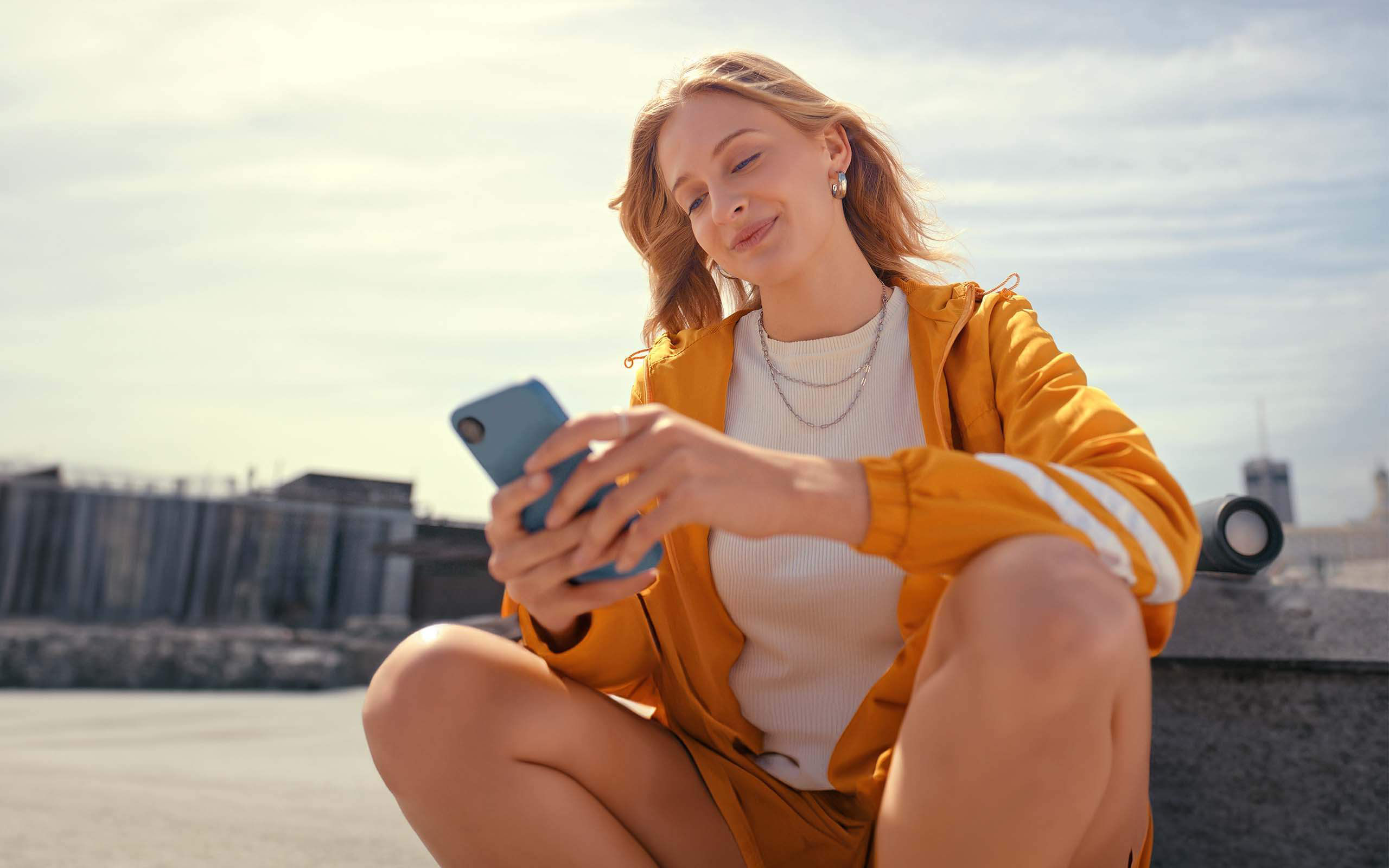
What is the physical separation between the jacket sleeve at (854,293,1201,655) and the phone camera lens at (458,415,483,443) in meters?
0.42

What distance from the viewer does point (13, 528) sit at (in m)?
12.0

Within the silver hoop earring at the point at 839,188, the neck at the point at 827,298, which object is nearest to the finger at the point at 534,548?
the neck at the point at 827,298

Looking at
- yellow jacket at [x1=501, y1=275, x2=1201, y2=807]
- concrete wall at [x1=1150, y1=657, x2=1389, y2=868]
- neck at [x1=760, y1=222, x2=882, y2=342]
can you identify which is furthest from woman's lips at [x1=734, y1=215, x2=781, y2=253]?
concrete wall at [x1=1150, y1=657, x2=1389, y2=868]

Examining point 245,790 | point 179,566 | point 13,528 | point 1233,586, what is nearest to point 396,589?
point 179,566

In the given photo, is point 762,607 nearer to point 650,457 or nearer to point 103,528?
point 650,457

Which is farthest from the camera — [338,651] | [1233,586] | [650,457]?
[338,651]

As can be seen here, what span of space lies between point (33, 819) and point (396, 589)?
12.1m

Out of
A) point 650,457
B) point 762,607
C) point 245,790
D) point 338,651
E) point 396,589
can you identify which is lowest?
point 396,589

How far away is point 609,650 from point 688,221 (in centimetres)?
105

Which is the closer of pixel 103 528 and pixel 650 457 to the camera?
pixel 650 457

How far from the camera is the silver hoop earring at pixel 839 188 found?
1.92 meters

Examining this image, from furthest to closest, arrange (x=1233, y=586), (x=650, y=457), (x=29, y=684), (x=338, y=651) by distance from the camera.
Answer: (x=338, y=651)
(x=29, y=684)
(x=1233, y=586)
(x=650, y=457)

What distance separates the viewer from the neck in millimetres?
1832

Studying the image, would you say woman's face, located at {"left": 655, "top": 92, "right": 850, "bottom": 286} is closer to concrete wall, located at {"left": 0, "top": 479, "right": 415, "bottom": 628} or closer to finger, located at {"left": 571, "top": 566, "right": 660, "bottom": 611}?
finger, located at {"left": 571, "top": 566, "right": 660, "bottom": 611}
